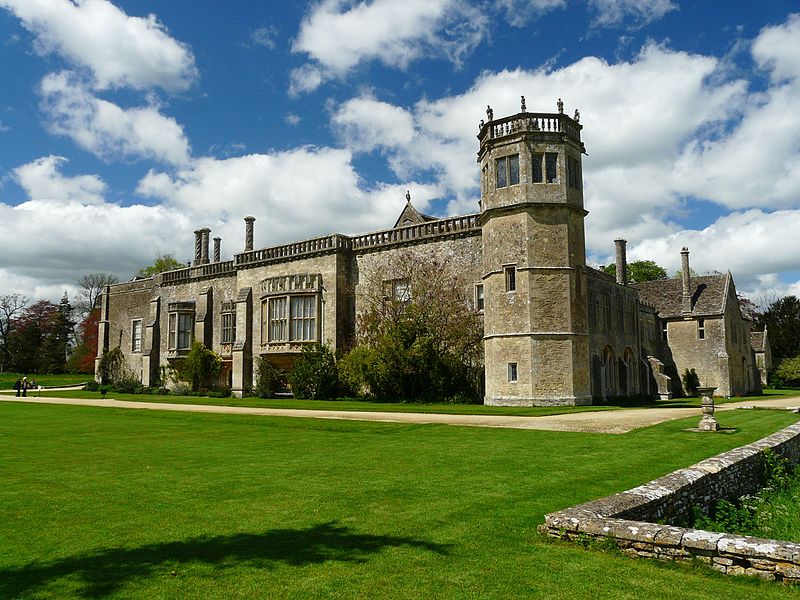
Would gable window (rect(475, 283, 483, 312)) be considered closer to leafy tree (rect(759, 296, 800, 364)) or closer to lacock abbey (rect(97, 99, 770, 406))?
lacock abbey (rect(97, 99, 770, 406))

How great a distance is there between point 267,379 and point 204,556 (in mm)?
26974

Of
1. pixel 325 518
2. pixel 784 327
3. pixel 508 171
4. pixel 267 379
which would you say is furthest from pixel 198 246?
pixel 784 327

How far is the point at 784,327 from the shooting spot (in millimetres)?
58469

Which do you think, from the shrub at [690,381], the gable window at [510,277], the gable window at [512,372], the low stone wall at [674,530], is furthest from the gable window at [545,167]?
the shrub at [690,381]

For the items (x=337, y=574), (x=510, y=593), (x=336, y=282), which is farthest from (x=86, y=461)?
(x=336, y=282)

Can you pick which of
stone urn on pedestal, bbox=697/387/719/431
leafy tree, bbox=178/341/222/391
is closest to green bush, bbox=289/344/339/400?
leafy tree, bbox=178/341/222/391

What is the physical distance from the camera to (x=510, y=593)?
4.73m

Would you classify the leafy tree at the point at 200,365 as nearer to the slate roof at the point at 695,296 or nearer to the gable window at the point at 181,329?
the gable window at the point at 181,329

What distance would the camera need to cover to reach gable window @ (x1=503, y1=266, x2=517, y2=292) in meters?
24.0

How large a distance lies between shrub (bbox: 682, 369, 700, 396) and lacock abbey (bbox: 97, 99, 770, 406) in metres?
0.38

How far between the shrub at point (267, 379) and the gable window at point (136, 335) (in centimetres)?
1411

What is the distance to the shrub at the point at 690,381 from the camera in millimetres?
39281

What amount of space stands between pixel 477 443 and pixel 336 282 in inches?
743

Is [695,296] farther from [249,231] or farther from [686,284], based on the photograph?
[249,231]
